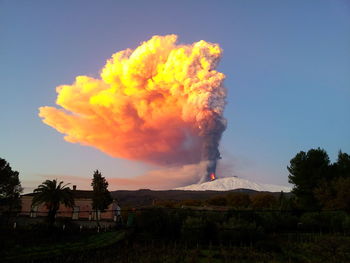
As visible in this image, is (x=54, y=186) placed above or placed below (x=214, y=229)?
above

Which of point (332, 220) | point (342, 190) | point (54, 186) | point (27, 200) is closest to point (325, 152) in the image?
point (342, 190)

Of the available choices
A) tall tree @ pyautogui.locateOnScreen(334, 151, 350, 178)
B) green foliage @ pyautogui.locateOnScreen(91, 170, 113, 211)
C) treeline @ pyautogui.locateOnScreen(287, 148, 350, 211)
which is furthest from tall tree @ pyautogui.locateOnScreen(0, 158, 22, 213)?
tall tree @ pyautogui.locateOnScreen(334, 151, 350, 178)

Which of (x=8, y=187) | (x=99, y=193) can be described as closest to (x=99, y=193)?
(x=99, y=193)

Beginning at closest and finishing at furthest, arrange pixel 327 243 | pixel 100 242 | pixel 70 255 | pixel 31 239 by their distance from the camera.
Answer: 1. pixel 70 255
2. pixel 31 239
3. pixel 100 242
4. pixel 327 243

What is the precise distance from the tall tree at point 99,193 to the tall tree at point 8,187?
13.2 m

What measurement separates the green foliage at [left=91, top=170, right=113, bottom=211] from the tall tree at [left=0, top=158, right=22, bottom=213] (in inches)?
521

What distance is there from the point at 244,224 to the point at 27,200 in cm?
4399

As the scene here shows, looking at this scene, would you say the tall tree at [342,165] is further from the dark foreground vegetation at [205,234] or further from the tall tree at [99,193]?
the tall tree at [99,193]

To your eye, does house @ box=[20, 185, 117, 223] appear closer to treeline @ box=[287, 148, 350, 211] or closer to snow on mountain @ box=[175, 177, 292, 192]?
treeline @ box=[287, 148, 350, 211]

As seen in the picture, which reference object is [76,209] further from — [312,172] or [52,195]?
[312,172]

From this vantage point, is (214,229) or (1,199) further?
(1,199)

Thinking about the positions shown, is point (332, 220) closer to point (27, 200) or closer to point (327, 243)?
point (327, 243)

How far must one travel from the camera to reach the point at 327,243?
114 ft

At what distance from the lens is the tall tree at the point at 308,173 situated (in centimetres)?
6706
